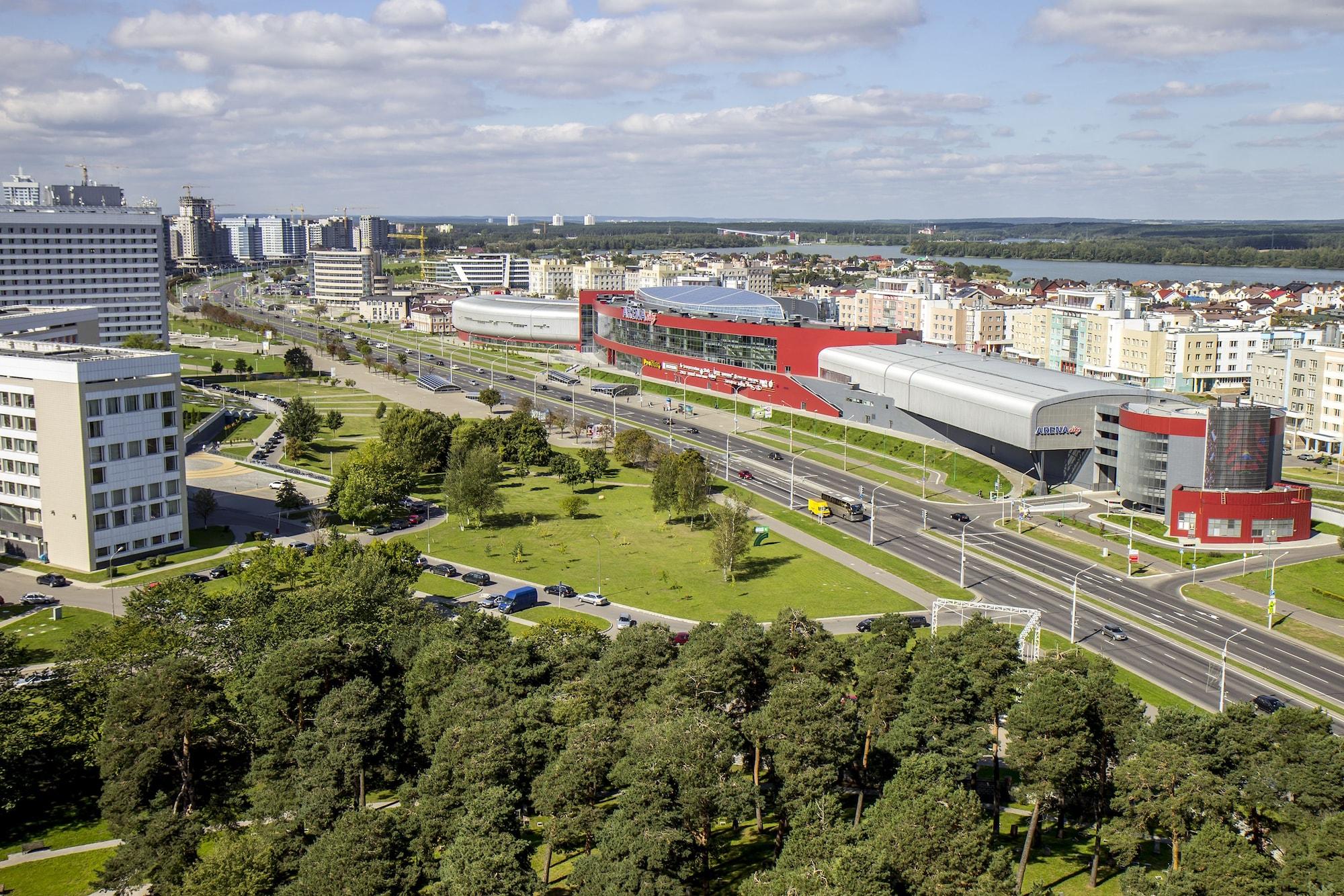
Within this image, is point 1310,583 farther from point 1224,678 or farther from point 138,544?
point 138,544

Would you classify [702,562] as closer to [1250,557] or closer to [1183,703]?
[1183,703]

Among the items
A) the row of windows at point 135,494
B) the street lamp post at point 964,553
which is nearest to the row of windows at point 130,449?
the row of windows at point 135,494

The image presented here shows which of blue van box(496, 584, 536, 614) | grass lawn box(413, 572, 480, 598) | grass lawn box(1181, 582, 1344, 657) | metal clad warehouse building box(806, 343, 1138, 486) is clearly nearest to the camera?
grass lawn box(1181, 582, 1344, 657)

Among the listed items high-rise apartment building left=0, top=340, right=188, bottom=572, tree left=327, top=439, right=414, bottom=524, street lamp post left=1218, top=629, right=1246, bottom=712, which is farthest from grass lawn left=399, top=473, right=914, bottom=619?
high-rise apartment building left=0, top=340, right=188, bottom=572

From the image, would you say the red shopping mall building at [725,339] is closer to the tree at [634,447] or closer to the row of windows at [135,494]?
the tree at [634,447]

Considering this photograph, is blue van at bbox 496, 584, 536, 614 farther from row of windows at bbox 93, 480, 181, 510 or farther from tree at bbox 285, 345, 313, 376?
tree at bbox 285, 345, 313, 376

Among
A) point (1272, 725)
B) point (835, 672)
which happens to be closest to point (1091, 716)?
point (1272, 725)
